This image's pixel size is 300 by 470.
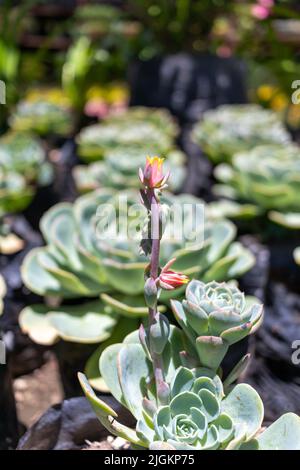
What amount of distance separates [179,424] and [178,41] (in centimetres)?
174

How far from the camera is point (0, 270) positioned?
97cm

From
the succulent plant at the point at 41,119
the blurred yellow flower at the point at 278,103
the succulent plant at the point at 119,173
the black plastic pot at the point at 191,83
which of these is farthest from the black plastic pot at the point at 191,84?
the succulent plant at the point at 119,173

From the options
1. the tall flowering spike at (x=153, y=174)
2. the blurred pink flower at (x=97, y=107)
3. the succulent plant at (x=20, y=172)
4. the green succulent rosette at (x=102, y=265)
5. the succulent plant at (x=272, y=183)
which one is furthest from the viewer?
the blurred pink flower at (x=97, y=107)

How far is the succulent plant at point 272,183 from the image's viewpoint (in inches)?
36.5

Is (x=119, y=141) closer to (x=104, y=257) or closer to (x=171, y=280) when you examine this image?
(x=104, y=257)

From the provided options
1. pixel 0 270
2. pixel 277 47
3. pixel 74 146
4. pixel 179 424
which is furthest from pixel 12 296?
pixel 277 47

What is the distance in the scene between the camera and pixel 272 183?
37.4 inches

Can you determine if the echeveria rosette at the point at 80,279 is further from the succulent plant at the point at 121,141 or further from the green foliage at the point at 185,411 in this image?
the succulent plant at the point at 121,141

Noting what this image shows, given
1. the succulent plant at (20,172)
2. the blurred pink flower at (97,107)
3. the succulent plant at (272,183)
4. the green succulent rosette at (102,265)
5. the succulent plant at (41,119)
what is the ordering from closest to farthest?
the green succulent rosette at (102,265) < the succulent plant at (272,183) < the succulent plant at (20,172) < the succulent plant at (41,119) < the blurred pink flower at (97,107)

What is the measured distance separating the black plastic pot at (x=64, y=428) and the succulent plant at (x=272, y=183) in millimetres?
490

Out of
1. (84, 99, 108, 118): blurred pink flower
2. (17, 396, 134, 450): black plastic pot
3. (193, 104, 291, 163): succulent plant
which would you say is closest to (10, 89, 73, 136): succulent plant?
(193, 104, 291, 163): succulent plant

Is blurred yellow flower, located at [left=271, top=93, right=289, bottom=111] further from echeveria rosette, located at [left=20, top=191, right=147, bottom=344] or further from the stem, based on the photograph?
the stem

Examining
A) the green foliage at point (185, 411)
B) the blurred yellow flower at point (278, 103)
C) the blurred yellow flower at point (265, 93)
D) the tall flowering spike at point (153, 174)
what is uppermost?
the blurred yellow flower at point (265, 93)

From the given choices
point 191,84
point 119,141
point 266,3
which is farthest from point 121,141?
point 266,3
